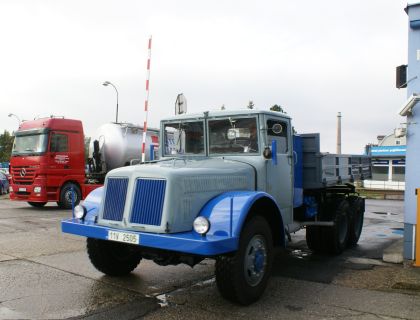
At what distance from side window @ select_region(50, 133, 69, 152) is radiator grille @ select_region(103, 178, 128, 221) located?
9895 mm

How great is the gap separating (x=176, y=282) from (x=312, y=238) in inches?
127

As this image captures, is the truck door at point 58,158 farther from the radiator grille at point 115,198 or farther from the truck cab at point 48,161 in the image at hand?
the radiator grille at point 115,198

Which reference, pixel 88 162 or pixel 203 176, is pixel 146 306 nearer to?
pixel 203 176

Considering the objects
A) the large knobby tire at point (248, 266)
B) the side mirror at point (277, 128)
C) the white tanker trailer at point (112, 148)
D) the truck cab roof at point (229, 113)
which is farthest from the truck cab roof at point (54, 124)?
the large knobby tire at point (248, 266)

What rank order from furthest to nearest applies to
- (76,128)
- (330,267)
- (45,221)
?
(76,128)
(45,221)
(330,267)

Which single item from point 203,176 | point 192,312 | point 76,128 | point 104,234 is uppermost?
point 76,128

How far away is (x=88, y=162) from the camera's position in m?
16.6

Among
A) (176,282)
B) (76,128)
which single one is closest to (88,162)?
(76,128)

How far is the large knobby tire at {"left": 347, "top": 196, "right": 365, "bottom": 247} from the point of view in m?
8.91

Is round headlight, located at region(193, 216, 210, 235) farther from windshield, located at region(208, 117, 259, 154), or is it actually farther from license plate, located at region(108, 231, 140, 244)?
windshield, located at region(208, 117, 259, 154)

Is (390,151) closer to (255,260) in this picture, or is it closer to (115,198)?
(255,260)

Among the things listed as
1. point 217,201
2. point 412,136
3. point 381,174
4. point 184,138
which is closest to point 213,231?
point 217,201

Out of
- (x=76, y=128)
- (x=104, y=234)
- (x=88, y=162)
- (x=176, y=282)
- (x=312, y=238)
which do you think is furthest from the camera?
(x=88, y=162)

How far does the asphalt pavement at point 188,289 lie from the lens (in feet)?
15.5
